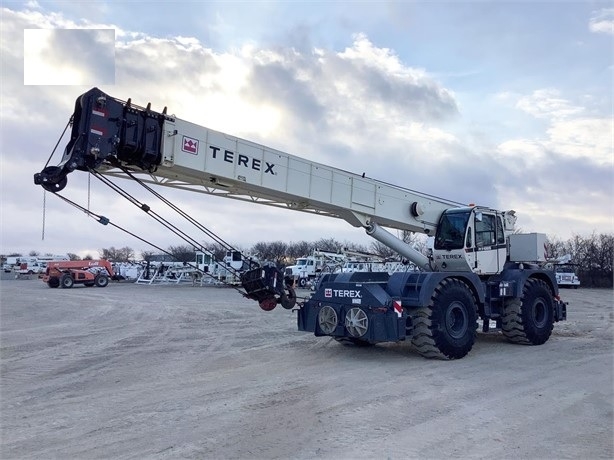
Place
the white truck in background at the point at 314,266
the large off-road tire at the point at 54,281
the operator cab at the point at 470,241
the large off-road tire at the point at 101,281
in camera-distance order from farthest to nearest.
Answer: the white truck in background at the point at 314,266, the large off-road tire at the point at 101,281, the large off-road tire at the point at 54,281, the operator cab at the point at 470,241

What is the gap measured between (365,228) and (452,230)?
209 cm

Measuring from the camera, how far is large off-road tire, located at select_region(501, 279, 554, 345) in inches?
470

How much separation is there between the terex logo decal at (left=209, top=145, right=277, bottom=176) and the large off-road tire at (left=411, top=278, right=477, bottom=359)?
380cm

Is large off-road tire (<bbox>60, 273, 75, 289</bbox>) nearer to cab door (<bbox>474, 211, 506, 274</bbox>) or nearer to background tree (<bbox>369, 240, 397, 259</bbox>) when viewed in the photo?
background tree (<bbox>369, 240, 397, 259</bbox>)

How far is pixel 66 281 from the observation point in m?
38.3

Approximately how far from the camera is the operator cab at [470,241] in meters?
11.6

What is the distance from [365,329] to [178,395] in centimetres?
377

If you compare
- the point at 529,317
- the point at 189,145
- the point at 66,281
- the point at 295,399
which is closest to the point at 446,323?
the point at 529,317

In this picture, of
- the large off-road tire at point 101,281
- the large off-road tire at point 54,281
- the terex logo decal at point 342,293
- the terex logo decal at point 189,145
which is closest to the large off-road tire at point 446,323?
the terex logo decal at point 342,293

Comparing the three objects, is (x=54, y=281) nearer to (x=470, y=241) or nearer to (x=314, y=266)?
(x=314, y=266)

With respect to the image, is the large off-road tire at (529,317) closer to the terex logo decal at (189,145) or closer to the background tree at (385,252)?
the background tree at (385,252)

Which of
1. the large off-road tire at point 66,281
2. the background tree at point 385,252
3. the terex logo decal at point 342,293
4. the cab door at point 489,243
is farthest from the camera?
the large off-road tire at point 66,281

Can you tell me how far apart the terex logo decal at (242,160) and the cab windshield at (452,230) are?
4.52 meters

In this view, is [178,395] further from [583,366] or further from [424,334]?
[583,366]
